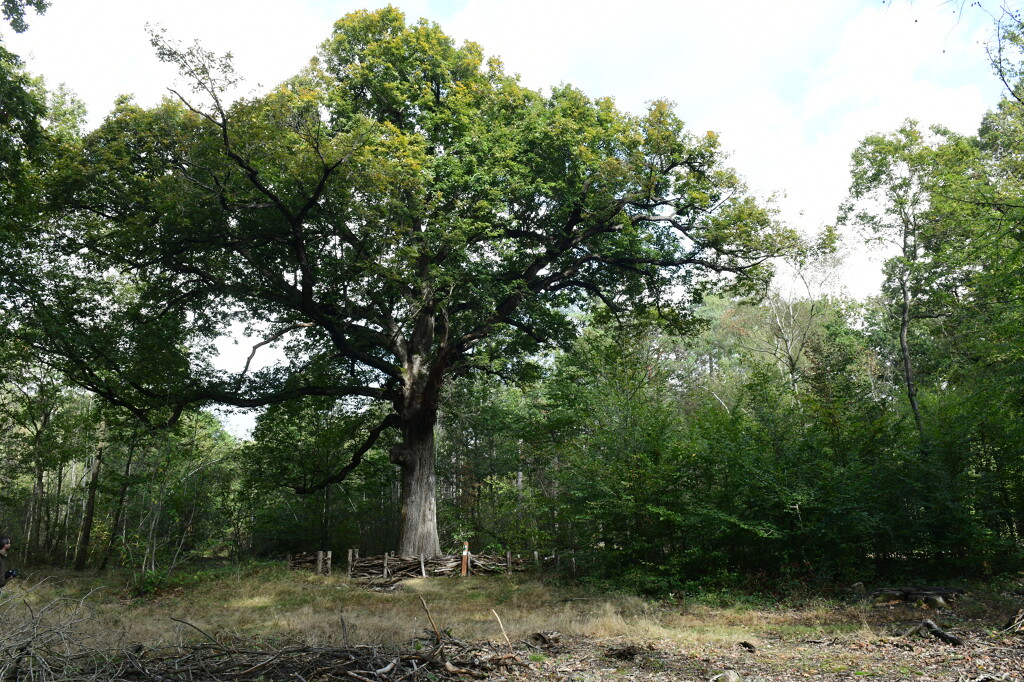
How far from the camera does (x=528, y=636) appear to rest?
23.1ft

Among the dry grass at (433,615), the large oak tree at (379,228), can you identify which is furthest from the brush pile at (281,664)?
the large oak tree at (379,228)

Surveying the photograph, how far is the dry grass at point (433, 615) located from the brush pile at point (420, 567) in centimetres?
222

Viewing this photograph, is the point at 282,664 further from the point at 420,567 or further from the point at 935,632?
the point at 420,567

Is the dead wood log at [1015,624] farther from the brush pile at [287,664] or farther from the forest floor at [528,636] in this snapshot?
the brush pile at [287,664]

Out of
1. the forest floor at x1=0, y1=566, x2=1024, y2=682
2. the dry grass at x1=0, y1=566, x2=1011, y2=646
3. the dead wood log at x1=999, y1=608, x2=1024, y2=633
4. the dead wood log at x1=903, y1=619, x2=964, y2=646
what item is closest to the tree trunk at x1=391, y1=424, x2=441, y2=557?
the dry grass at x1=0, y1=566, x2=1011, y2=646

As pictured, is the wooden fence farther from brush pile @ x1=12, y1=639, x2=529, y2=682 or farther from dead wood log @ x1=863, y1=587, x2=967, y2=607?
brush pile @ x1=12, y1=639, x2=529, y2=682

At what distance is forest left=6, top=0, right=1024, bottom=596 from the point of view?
10.7 meters

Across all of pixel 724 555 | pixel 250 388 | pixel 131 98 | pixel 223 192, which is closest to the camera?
pixel 724 555

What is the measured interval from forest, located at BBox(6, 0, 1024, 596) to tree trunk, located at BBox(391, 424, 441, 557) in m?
0.09

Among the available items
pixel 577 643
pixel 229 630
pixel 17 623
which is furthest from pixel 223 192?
pixel 577 643

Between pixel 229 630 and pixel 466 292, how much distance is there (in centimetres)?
890

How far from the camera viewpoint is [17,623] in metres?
4.79

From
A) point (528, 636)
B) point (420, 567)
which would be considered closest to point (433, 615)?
point (528, 636)

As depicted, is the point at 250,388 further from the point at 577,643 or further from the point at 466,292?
the point at 577,643
